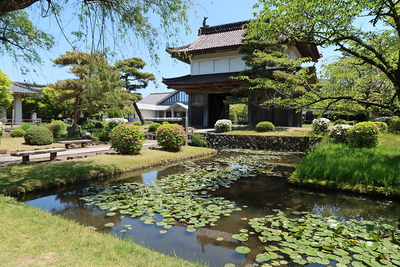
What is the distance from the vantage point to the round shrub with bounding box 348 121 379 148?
958 cm

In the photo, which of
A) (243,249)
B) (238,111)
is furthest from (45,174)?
(238,111)

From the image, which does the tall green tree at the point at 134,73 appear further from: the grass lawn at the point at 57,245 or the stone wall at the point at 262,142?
the grass lawn at the point at 57,245

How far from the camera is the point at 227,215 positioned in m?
4.29

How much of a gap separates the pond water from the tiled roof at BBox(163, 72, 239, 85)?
13158mm

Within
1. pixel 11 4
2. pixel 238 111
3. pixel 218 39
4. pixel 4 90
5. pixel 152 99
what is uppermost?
pixel 218 39

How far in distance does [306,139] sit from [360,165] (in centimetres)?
803

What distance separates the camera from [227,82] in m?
18.6

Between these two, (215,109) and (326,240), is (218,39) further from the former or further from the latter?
(326,240)

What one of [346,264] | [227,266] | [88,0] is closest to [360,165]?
[346,264]

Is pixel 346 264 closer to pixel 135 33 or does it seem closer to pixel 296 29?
pixel 296 29

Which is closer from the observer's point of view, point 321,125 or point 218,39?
point 321,125

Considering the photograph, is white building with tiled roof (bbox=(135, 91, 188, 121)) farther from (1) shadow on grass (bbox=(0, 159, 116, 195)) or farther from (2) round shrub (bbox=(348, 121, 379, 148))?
(1) shadow on grass (bbox=(0, 159, 116, 195))

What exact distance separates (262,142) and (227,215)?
37.3 ft

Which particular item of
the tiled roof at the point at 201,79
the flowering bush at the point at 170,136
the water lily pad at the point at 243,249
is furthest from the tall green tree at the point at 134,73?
the water lily pad at the point at 243,249
